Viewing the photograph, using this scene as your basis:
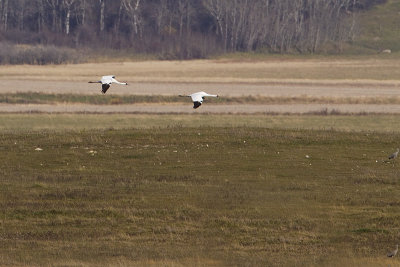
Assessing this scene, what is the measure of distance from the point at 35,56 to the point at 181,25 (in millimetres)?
24569

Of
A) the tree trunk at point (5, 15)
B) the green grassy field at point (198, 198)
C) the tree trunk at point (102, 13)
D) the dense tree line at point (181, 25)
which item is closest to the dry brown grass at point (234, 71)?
the dense tree line at point (181, 25)

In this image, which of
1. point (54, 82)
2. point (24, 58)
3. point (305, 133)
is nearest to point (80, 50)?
point (24, 58)

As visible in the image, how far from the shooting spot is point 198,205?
22.3 m

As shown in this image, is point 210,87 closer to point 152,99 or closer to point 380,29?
point 152,99

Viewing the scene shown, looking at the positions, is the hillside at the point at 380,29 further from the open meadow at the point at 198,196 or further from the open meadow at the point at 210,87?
the open meadow at the point at 198,196

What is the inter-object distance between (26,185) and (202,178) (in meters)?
4.18

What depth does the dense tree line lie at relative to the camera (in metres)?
106

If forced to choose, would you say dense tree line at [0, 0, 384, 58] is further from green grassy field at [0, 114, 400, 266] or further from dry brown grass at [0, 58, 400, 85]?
green grassy field at [0, 114, 400, 266]

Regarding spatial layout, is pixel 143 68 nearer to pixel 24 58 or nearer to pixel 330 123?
pixel 24 58

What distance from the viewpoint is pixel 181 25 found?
11069 centimetres

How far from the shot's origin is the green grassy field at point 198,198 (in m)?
18.7

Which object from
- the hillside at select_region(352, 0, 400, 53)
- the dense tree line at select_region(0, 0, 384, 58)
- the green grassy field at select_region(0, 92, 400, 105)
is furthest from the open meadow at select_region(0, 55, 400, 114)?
the hillside at select_region(352, 0, 400, 53)

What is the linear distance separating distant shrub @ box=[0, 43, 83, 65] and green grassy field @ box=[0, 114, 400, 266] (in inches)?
2216

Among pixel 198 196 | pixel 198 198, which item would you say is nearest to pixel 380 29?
pixel 198 196
